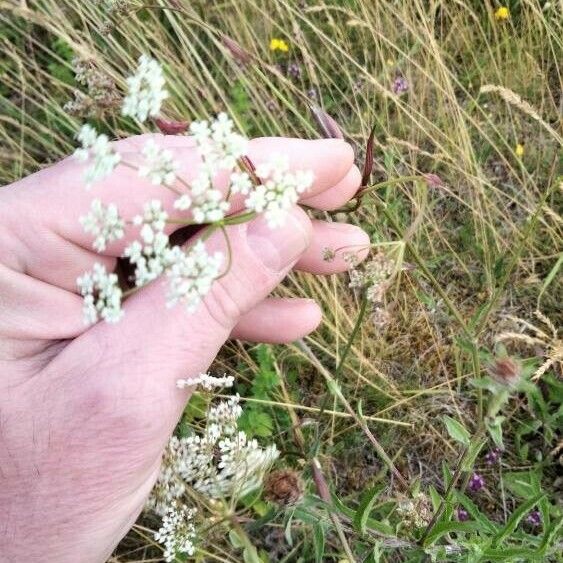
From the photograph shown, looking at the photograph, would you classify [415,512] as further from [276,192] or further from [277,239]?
[276,192]

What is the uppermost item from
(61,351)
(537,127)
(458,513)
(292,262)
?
(61,351)

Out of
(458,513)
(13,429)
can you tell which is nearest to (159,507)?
(13,429)

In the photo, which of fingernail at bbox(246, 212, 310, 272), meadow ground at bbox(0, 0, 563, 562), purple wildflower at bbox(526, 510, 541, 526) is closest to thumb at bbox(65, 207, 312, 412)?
fingernail at bbox(246, 212, 310, 272)

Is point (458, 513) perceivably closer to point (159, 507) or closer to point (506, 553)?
point (506, 553)

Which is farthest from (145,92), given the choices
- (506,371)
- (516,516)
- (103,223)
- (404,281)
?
(404,281)

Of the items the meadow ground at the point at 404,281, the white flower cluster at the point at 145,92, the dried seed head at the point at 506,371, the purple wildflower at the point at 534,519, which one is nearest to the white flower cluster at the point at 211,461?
the meadow ground at the point at 404,281

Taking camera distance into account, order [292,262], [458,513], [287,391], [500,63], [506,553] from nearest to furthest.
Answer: [506,553]
[292,262]
[458,513]
[287,391]
[500,63]

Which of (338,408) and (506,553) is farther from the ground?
(506,553)

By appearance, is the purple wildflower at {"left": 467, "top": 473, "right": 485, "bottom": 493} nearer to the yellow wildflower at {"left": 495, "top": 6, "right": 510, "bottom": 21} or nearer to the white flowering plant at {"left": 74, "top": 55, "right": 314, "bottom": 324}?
the white flowering plant at {"left": 74, "top": 55, "right": 314, "bottom": 324}
